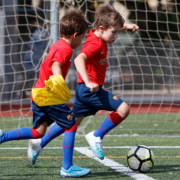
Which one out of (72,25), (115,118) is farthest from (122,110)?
(72,25)

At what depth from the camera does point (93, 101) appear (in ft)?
9.86

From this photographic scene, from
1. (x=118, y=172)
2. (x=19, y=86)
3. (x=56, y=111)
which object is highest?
(x=56, y=111)

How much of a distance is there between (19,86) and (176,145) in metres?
8.66

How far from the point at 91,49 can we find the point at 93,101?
488 millimetres

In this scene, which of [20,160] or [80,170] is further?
[20,160]

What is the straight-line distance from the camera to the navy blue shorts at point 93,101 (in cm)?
295

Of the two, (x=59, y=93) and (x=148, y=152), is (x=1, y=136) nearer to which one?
(x=59, y=93)

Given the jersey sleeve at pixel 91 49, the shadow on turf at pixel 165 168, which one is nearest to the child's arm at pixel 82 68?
the jersey sleeve at pixel 91 49

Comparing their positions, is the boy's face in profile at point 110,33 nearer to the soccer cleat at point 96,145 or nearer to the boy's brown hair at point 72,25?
the boy's brown hair at point 72,25

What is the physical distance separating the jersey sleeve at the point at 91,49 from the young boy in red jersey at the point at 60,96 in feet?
0.33

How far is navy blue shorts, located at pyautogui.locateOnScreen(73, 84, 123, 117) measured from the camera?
2949 mm

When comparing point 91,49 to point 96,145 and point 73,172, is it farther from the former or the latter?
point 73,172

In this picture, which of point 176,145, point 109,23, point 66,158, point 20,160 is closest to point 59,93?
point 66,158

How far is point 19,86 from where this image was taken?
12.0m
